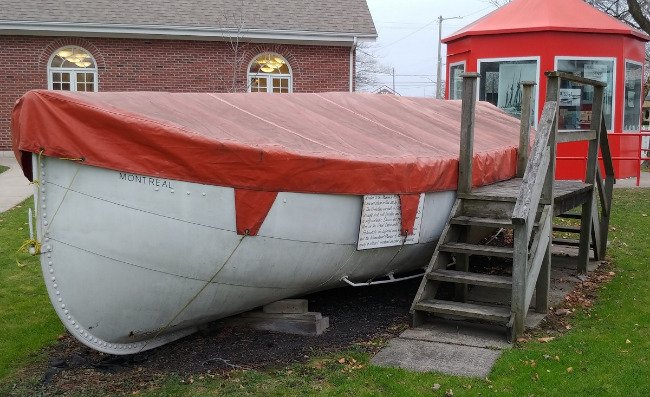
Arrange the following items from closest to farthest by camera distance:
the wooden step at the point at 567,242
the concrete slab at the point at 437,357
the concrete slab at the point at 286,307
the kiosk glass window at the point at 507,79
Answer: the concrete slab at the point at 437,357 < the concrete slab at the point at 286,307 < the wooden step at the point at 567,242 < the kiosk glass window at the point at 507,79

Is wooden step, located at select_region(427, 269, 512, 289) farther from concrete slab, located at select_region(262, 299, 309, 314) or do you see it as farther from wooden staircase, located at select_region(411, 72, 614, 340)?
concrete slab, located at select_region(262, 299, 309, 314)

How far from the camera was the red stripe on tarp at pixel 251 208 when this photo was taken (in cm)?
527

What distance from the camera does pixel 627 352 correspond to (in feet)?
19.0

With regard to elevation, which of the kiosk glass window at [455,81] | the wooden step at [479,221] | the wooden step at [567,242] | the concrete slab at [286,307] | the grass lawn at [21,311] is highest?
the kiosk glass window at [455,81]

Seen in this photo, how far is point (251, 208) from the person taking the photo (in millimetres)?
5312

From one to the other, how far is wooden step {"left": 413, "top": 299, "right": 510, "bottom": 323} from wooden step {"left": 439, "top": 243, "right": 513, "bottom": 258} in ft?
1.46

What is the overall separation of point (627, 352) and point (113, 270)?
12.5ft

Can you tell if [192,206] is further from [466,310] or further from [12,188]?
[12,188]

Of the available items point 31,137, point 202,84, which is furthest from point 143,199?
point 202,84

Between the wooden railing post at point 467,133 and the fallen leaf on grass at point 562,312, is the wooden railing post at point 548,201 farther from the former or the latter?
the wooden railing post at point 467,133

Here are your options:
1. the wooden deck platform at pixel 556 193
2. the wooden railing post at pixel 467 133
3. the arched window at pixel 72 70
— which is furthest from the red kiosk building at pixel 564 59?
the arched window at pixel 72 70

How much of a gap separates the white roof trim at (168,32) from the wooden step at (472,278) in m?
14.7

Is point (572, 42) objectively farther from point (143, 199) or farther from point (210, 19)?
point (143, 199)

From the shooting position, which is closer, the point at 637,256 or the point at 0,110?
the point at 637,256
